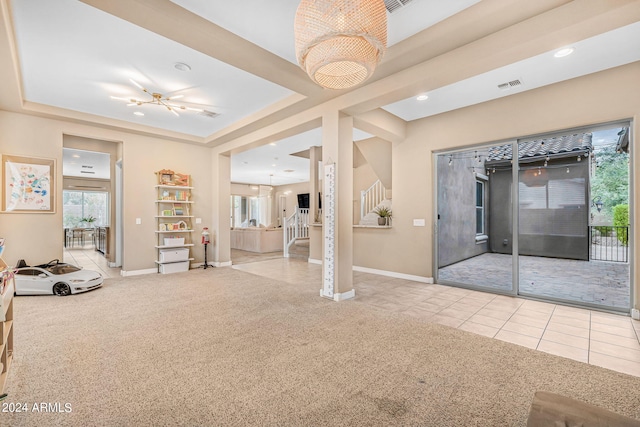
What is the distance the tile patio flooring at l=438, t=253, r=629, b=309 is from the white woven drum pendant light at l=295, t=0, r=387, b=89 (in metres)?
4.31

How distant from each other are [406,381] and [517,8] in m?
3.09

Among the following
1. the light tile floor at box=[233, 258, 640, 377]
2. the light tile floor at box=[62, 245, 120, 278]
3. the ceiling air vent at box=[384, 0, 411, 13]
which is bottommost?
the light tile floor at box=[62, 245, 120, 278]

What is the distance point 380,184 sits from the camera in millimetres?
7086

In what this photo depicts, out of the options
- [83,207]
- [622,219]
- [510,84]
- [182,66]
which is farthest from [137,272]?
[83,207]

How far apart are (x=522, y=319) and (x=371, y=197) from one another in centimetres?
439

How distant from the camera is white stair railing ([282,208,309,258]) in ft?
28.4

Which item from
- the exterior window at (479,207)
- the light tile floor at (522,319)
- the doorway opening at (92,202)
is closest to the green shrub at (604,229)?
the light tile floor at (522,319)

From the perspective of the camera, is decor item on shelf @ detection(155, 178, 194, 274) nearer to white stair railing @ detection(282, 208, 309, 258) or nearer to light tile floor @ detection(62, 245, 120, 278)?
light tile floor @ detection(62, 245, 120, 278)

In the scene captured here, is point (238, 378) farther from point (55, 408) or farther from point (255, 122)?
point (255, 122)

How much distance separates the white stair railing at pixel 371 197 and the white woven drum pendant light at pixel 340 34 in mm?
5193

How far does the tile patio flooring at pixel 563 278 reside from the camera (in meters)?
3.94

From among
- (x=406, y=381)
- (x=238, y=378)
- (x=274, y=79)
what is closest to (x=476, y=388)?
(x=406, y=381)

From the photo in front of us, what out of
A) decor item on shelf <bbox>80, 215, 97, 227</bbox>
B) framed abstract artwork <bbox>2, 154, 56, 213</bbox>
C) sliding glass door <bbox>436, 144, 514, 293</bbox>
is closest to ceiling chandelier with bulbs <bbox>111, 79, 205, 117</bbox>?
framed abstract artwork <bbox>2, 154, 56, 213</bbox>

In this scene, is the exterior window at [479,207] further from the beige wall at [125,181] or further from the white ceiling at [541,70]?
the beige wall at [125,181]
